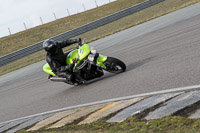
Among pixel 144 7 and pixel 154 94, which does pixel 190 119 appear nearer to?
pixel 154 94

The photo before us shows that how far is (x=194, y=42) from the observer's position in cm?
972

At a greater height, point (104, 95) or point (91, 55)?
point (91, 55)

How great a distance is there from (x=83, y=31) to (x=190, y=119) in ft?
77.6

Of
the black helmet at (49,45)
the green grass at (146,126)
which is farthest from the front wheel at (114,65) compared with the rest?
the green grass at (146,126)

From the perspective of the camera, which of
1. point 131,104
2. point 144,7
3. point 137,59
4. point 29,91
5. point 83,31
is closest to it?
point 131,104

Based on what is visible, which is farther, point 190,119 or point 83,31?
point 83,31

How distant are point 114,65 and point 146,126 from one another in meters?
4.64

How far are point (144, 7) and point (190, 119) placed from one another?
86.1 ft

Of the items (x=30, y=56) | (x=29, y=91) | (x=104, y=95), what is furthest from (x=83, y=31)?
(x=104, y=95)

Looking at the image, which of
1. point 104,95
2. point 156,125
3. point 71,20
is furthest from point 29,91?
point 71,20

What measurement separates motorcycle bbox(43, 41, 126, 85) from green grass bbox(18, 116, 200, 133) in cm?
338

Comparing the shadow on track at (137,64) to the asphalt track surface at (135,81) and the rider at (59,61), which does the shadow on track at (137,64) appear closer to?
the asphalt track surface at (135,81)

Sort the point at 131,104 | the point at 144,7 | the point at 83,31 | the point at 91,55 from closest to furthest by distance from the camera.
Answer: the point at 131,104 → the point at 91,55 → the point at 83,31 → the point at 144,7

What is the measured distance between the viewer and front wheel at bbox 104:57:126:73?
29.9 feet
